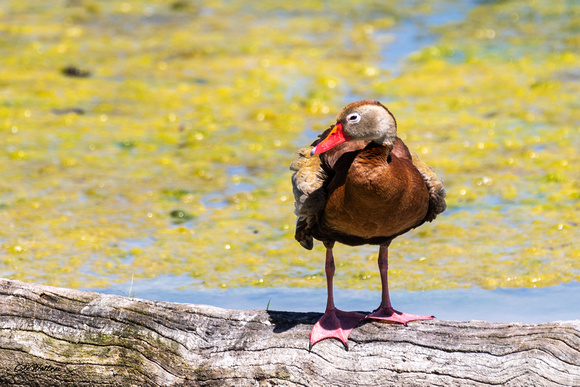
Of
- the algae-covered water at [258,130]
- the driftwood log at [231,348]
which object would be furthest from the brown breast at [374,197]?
the algae-covered water at [258,130]

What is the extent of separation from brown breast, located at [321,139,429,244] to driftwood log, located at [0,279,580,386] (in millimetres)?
475

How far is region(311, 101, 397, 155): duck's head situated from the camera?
3.79 meters

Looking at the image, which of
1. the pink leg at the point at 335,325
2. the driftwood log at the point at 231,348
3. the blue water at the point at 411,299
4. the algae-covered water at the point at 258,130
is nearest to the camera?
the driftwood log at the point at 231,348

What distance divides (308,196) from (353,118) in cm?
46

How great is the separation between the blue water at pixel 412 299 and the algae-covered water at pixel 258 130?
0.32ft

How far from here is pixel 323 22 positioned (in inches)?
436

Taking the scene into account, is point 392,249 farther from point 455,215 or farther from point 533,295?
point 533,295

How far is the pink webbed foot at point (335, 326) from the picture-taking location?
370 centimetres

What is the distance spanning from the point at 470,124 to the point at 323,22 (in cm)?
399

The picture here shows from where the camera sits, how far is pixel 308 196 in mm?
3994

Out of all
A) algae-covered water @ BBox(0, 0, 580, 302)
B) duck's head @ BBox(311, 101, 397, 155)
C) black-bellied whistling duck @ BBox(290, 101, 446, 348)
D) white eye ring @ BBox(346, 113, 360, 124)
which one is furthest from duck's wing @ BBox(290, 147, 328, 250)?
algae-covered water @ BBox(0, 0, 580, 302)

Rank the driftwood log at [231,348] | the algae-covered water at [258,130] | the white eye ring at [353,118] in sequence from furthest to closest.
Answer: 1. the algae-covered water at [258,130]
2. the white eye ring at [353,118]
3. the driftwood log at [231,348]

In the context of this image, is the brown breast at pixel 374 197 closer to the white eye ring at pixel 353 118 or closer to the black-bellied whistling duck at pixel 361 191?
the black-bellied whistling duck at pixel 361 191

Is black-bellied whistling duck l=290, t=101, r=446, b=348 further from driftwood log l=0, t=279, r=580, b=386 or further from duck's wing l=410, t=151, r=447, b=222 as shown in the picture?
driftwood log l=0, t=279, r=580, b=386
